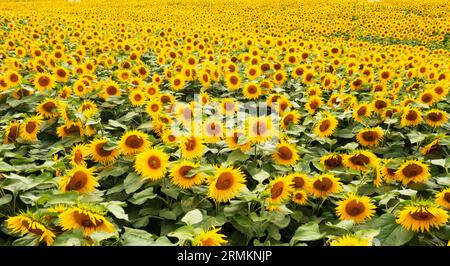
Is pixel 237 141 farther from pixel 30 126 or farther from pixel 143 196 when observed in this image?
pixel 30 126

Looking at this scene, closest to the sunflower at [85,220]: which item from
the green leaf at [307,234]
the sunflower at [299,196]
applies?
the green leaf at [307,234]

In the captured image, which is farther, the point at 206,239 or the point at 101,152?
the point at 101,152

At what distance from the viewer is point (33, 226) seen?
2.10 metres

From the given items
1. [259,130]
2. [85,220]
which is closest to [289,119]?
[259,130]

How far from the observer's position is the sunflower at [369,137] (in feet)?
13.9

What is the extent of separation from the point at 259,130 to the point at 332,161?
625 millimetres

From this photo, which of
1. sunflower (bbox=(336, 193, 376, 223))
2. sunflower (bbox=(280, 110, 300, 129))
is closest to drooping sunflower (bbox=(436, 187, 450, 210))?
sunflower (bbox=(336, 193, 376, 223))

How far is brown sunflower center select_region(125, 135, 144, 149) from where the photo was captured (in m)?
3.27

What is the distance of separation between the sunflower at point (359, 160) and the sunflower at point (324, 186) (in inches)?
16.2

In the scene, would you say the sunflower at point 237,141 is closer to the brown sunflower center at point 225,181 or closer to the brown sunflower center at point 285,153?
the brown sunflower center at point 285,153

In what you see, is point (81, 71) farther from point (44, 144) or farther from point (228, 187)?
point (228, 187)

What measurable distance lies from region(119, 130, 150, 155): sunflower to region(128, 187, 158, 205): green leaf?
1.45ft

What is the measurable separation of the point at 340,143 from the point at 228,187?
249 centimetres
